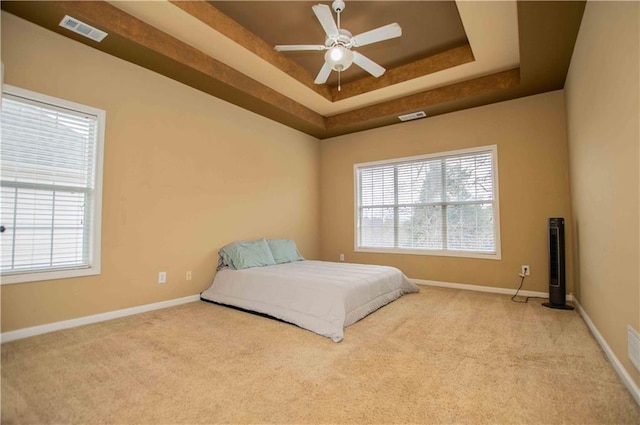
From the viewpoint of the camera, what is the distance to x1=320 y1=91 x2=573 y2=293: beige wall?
3.92 meters

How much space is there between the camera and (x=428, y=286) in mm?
4680

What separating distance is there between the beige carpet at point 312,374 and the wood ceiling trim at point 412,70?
9.71 ft

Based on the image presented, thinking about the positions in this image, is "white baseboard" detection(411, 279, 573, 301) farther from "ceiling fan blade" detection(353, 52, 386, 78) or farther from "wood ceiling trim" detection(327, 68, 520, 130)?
"ceiling fan blade" detection(353, 52, 386, 78)

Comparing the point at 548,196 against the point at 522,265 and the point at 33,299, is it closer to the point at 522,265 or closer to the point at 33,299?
the point at 522,265

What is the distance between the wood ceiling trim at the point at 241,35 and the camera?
9.30ft

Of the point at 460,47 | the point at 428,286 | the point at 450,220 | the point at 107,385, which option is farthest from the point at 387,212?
the point at 107,385

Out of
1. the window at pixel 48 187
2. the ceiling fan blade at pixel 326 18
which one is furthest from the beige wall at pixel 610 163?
the window at pixel 48 187

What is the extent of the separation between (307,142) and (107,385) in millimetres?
4713

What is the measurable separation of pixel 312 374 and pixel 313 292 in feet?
3.49

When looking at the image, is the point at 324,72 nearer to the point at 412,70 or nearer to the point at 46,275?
the point at 412,70

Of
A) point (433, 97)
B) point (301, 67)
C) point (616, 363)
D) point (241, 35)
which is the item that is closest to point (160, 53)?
point (241, 35)

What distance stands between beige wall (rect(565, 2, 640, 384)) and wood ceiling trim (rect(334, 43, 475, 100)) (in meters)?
1.09

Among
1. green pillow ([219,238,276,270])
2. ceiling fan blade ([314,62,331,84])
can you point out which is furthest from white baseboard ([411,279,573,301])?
ceiling fan blade ([314,62,331,84])

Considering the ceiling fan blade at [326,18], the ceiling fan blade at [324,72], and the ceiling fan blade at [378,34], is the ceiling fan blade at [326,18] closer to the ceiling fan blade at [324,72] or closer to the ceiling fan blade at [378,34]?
the ceiling fan blade at [378,34]
